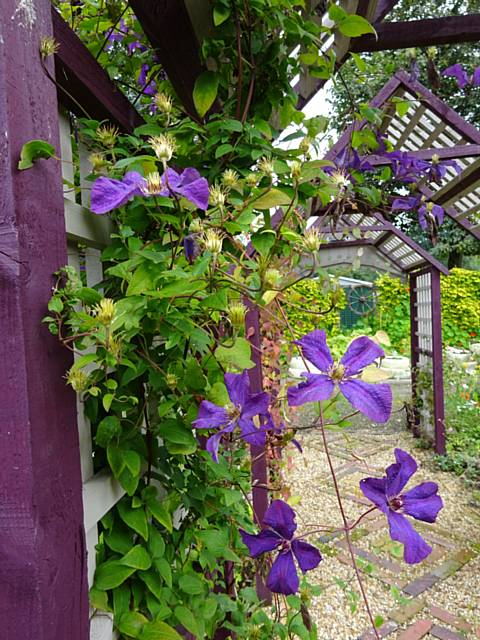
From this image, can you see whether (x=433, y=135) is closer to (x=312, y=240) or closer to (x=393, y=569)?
(x=393, y=569)

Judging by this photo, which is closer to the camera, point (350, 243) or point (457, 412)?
point (457, 412)

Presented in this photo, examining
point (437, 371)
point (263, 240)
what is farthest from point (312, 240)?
point (437, 371)

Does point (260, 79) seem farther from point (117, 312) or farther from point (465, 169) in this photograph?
point (465, 169)

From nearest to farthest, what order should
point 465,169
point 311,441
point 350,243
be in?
point 465,169, point 311,441, point 350,243

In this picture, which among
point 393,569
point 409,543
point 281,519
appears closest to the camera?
point 409,543

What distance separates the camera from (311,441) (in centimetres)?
442

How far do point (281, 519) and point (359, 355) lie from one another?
0.25 m

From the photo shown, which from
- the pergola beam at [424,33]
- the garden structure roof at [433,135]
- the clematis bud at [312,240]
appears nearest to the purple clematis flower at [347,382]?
the clematis bud at [312,240]

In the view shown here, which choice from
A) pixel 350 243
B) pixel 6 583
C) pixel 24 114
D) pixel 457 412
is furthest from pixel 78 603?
pixel 350 243

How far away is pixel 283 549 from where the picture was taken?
2.13 feet

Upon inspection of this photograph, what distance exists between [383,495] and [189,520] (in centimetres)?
38

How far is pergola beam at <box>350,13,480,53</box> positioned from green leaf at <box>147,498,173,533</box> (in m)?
1.35

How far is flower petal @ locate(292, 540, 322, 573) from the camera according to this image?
2.06ft

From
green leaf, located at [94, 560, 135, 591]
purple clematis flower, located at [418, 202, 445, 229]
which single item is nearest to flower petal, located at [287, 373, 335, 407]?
green leaf, located at [94, 560, 135, 591]
